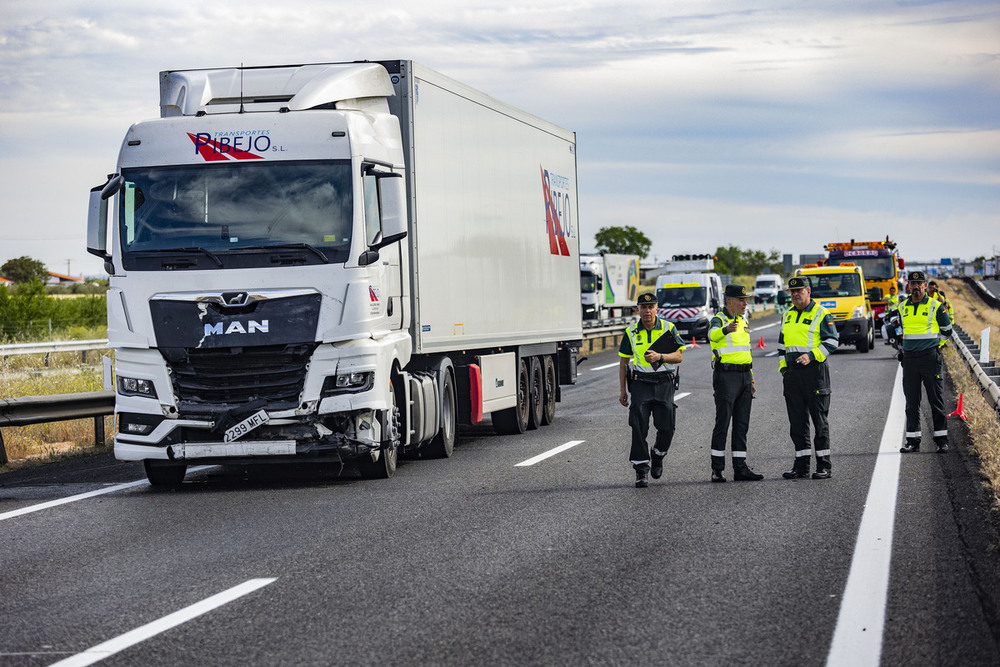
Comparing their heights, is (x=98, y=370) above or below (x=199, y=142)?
below

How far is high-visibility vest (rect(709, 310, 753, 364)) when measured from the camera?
38.3 ft

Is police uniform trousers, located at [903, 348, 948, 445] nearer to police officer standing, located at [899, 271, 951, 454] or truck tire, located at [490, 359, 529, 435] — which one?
police officer standing, located at [899, 271, 951, 454]

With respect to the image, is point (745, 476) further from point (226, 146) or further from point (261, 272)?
point (226, 146)

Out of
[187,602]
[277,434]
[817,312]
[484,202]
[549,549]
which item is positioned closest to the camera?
[187,602]

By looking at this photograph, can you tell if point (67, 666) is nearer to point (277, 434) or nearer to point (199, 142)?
point (277, 434)

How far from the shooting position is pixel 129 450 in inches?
440

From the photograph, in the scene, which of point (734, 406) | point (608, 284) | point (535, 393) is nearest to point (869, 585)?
point (734, 406)

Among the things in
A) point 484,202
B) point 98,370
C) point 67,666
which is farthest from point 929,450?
point 98,370

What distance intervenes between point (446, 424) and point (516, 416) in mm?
2675

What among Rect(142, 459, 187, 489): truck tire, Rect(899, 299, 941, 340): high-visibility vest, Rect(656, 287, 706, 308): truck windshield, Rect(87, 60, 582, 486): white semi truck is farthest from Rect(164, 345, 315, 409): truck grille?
Rect(656, 287, 706, 308): truck windshield

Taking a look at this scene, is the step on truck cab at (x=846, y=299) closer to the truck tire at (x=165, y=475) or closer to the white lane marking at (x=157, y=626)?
the truck tire at (x=165, y=475)

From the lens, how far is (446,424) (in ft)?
46.0

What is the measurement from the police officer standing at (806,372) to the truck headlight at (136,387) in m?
5.59

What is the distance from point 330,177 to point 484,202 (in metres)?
4.07
